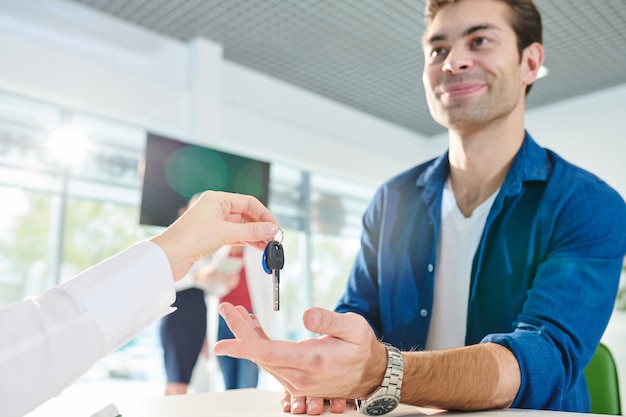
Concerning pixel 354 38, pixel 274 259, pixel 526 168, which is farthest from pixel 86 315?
pixel 354 38

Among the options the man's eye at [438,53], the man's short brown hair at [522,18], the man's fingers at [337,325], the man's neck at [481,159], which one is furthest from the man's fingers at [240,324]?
the man's short brown hair at [522,18]

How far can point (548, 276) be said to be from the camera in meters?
1.18

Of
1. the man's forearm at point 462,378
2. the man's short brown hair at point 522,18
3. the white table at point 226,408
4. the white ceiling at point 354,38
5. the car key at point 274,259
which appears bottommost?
the white table at point 226,408

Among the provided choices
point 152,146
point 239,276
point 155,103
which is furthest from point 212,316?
point 155,103

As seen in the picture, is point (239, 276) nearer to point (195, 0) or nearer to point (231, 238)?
point (195, 0)

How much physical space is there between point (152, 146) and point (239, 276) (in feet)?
3.37

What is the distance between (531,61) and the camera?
1690mm

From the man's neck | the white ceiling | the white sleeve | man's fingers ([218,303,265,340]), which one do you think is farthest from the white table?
the white ceiling

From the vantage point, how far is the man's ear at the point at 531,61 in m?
1.67

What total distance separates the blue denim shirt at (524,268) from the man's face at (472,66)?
151 mm

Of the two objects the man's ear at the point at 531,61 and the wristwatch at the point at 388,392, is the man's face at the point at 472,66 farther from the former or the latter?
the wristwatch at the point at 388,392

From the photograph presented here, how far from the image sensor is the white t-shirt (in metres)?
1.48

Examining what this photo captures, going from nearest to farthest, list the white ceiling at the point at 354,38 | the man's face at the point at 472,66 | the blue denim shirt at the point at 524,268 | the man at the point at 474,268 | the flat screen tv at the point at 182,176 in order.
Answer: the man at the point at 474,268 → the blue denim shirt at the point at 524,268 → the man's face at the point at 472,66 → the flat screen tv at the point at 182,176 → the white ceiling at the point at 354,38

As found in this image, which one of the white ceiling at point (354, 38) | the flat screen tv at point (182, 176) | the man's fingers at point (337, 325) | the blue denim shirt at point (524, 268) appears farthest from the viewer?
the white ceiling at point (354, 38)
